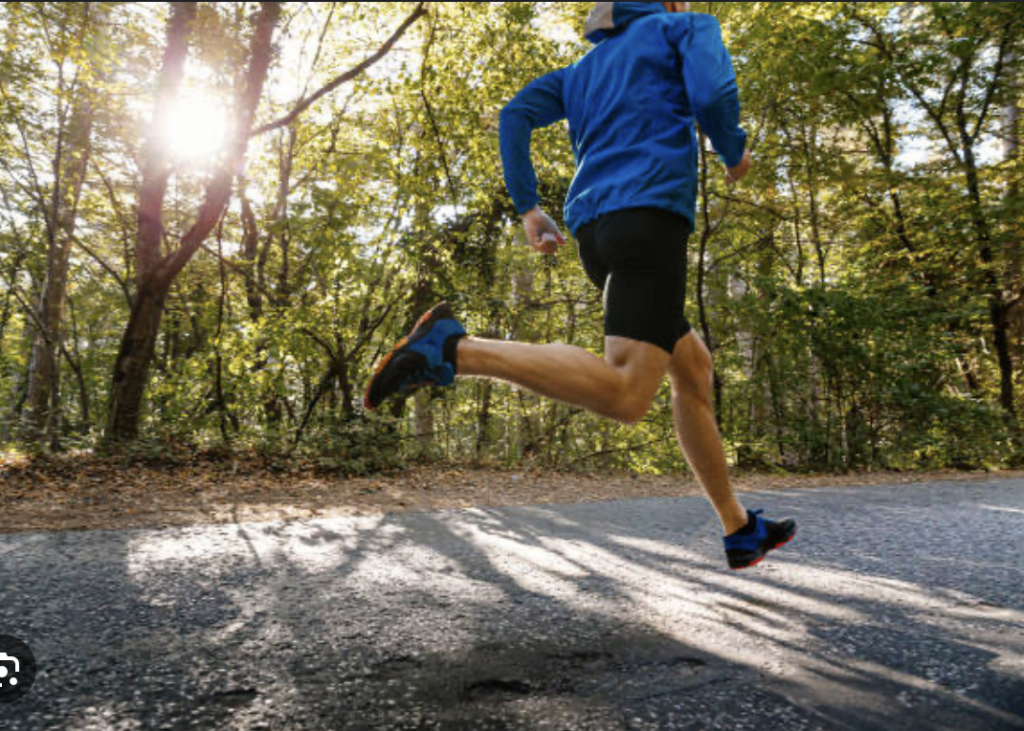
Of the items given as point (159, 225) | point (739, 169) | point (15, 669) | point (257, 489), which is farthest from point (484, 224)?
point (15, 669)

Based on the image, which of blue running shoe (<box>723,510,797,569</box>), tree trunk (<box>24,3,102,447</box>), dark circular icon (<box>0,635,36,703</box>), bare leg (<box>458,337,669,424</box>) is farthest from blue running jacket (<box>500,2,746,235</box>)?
tree trunk (<box>24,3,102,447</box>)

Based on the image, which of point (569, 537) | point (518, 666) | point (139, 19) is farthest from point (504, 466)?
point (139, 19)

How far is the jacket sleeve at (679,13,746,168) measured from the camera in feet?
6.53

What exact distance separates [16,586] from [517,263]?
966 centimetres

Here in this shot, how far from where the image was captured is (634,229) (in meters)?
2.05

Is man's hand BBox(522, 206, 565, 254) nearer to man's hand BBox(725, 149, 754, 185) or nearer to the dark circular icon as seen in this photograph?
man's hand BBox(725, 149, 754, 185)

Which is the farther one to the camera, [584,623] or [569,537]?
[569,537]

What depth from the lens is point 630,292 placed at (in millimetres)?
2051

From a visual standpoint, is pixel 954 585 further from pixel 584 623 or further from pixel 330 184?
pixel 330 184

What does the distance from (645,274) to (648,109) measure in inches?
22.4

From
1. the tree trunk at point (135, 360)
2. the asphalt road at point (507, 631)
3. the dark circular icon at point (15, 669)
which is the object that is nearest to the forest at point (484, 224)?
the tree trunk at point (135, 360)

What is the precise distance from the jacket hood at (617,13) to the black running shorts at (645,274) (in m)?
0.74

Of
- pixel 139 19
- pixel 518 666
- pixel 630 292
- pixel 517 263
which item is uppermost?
pixel 139 19

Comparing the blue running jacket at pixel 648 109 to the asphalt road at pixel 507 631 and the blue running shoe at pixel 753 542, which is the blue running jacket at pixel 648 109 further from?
the asphalt road at pixel 507 631
